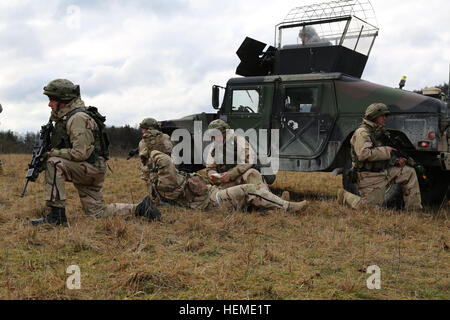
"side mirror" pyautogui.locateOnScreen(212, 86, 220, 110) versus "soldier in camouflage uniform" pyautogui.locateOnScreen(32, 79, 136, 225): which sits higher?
"side mirror" pyautogui.locateOnScreen(212, 86, 220, 110)

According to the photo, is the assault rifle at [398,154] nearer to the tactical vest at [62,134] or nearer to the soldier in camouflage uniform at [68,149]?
the soldier in camouflage uniform at [68,149]

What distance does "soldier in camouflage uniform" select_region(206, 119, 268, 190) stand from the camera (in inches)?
258

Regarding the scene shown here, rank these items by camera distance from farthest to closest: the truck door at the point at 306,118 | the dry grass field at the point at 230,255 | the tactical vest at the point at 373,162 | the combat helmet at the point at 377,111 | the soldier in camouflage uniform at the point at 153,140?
the soldier in camouflage uniform at the point at 153,140
the truck door at the point at 306,118
the tactical vest at the point at 373,162
the combat helmet at the point at 377,111
the dry grass field at the point at 230,255

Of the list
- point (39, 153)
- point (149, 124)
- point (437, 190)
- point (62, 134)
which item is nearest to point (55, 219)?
point (39, 153)

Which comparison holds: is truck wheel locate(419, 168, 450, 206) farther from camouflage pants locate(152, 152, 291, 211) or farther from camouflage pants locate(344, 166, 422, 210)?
camouflage pants locate(152, 152, 291, 211)

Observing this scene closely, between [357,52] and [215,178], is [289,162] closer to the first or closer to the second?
[215,178]

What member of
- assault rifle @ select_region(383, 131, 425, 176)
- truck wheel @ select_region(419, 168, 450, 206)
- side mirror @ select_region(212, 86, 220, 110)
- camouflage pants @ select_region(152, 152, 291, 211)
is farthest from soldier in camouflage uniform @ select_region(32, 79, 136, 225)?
truck wheel @ select_region(419, 168, 450, 206)

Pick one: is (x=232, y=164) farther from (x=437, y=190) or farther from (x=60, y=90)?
(x=437, y=190)

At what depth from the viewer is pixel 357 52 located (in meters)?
8.65

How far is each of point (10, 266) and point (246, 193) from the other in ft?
10.3

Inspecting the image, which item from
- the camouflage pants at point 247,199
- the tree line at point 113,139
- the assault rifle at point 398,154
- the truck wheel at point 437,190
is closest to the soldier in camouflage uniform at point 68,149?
the camouflage pants at point 247,199

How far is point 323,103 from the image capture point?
295 inches

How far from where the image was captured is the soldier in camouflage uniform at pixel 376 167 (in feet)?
21.1

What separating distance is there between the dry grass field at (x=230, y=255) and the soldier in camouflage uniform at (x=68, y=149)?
1.14 ft
